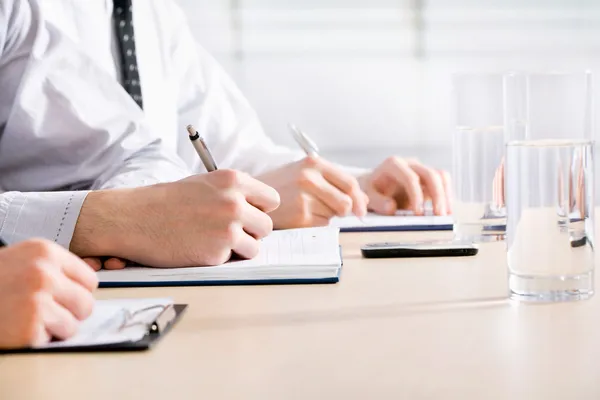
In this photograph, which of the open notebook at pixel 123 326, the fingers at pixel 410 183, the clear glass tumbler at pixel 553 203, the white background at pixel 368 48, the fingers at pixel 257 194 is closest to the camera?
the open notebook at pixel 123 326

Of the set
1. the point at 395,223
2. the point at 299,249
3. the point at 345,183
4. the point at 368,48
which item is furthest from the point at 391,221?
the point at 368,48

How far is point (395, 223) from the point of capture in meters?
1.37

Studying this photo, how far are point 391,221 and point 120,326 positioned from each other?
2.46 feet

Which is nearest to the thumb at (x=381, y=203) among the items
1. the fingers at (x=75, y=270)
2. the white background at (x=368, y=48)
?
the fingers at (x=75, y=270)

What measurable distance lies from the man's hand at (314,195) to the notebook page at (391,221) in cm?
7

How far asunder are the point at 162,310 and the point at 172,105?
1.09 meters

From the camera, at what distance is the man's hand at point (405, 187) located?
147cm

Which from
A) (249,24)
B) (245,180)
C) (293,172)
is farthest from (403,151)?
(245,180)

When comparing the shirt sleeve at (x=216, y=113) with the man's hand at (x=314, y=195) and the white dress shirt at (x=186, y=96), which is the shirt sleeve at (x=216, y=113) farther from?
the man's hand at (x=314, y=195)

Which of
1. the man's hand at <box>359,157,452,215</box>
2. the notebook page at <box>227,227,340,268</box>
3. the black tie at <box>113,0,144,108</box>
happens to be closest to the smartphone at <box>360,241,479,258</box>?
the notebook page at <box>227,227,340,268</box>

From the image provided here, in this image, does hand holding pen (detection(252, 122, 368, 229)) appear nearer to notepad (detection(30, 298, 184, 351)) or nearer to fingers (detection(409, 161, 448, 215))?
fingers (detection(409, 161, 448, 215))

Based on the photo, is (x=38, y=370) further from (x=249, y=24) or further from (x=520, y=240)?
(x=249, y=24)

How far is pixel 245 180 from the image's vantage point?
103 centimetres

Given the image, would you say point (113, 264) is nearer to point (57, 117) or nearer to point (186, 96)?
point (57, 117)
